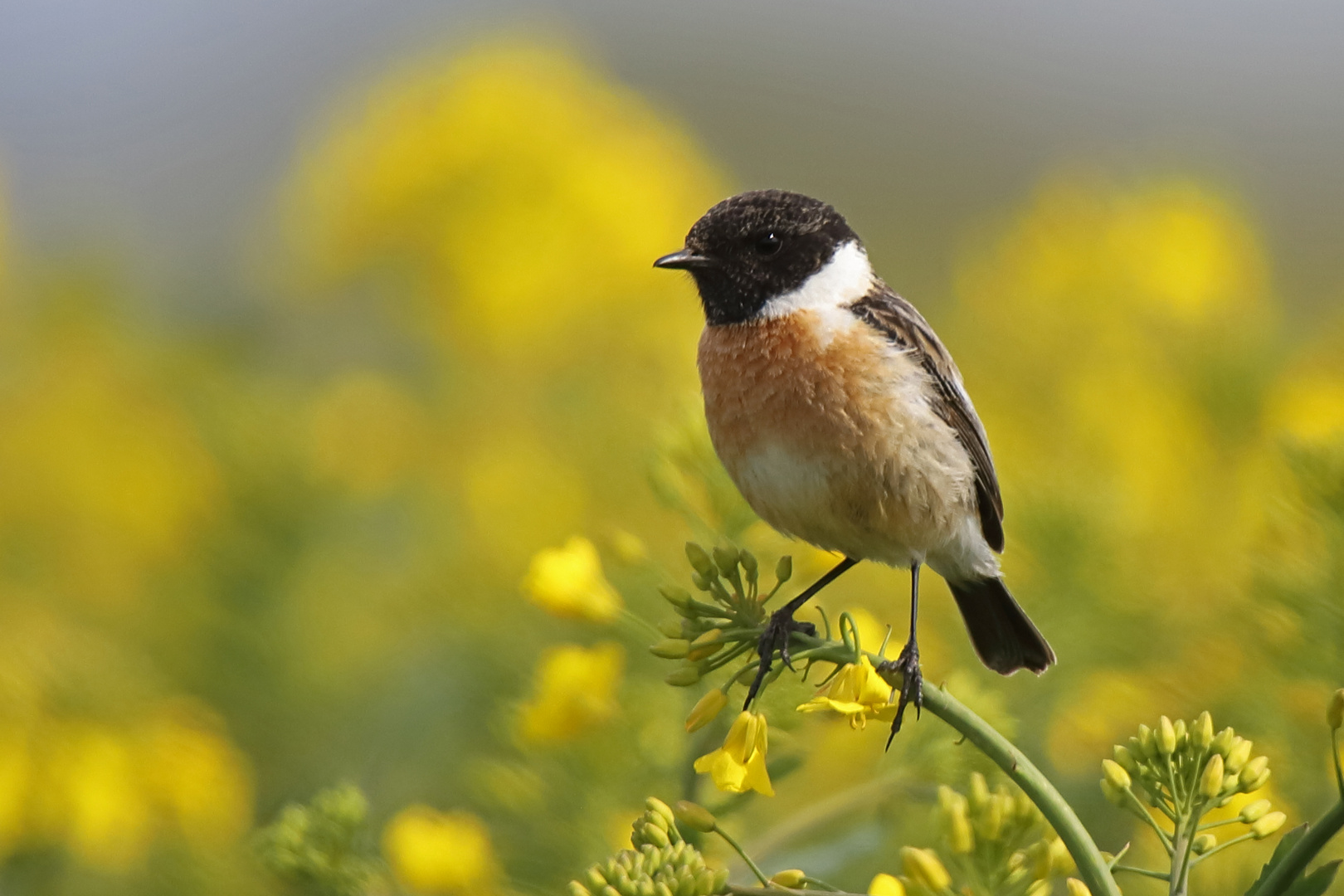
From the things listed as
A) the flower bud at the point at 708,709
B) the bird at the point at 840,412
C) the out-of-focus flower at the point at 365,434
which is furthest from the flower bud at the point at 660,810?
the out-of-focus flower at the point at 365,434

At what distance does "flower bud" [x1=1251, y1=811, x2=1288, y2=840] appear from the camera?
1933 millimetres

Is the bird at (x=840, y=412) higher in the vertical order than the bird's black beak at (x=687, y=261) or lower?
lower

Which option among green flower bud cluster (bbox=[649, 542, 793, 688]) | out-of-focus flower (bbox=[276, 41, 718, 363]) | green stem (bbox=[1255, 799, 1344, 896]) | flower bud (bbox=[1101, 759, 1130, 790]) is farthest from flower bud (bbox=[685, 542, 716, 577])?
out-of-focus flower (bbox=[276, 41, 718, 363])

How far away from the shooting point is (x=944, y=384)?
3527 mm

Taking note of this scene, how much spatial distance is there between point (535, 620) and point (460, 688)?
0.43 metres

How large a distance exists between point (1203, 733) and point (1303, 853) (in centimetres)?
35

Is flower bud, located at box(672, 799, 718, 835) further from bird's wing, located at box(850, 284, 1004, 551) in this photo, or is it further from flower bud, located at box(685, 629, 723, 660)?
bird's wing, located at box(850, 284, 1004, 551)

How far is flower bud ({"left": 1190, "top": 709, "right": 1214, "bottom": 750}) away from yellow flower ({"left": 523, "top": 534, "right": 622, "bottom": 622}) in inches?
45.0

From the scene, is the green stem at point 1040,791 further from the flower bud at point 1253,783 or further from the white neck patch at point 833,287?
the white neck patch at point 833,287

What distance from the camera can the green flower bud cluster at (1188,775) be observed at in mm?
1877

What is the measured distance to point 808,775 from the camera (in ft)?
13.5

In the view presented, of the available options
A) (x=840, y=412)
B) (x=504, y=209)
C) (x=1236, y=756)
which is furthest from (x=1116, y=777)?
(x=504, y=209)

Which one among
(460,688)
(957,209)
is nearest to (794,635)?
(460,688)

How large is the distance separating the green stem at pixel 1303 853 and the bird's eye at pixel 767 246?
211 centimetres
